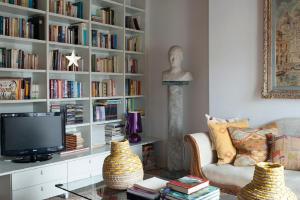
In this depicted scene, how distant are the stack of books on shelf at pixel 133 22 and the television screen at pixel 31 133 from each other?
5.73ft

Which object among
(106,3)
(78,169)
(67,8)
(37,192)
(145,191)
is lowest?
(37,192)

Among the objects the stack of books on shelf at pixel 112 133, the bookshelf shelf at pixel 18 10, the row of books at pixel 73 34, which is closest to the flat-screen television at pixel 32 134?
the stack of books on shelf at pixel 112 133

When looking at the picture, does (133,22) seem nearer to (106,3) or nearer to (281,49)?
(106,3)

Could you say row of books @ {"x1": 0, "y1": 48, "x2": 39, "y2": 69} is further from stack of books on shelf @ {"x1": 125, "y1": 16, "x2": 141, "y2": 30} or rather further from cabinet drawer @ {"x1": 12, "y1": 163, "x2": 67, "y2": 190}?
stack of books on shelf @ {"x1": 125, "y1": 16, "x2": 141, "y2": 30}

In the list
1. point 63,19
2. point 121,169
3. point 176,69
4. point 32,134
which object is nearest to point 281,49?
point 176,69

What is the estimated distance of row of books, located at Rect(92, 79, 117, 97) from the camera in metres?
3.95

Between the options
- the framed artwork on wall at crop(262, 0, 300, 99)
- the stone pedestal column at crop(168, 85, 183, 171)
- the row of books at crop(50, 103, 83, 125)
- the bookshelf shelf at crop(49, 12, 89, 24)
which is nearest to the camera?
the framed artwork on wall at crop(262, 0, 300, 99)

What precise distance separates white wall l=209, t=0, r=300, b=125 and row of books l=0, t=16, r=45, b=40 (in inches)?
73.7

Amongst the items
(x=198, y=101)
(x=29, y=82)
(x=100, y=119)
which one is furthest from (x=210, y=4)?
(x=29, y=82)

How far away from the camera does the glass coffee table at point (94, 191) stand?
2135mm

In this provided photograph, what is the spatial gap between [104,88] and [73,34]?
78cm

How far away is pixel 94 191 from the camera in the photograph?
2273mm

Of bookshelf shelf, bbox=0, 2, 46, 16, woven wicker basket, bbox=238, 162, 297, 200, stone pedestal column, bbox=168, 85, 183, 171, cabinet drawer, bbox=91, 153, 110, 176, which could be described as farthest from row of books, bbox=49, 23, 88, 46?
woven wicker basket, bbox=238, 162, 297, 200

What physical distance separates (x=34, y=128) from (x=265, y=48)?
245cm
